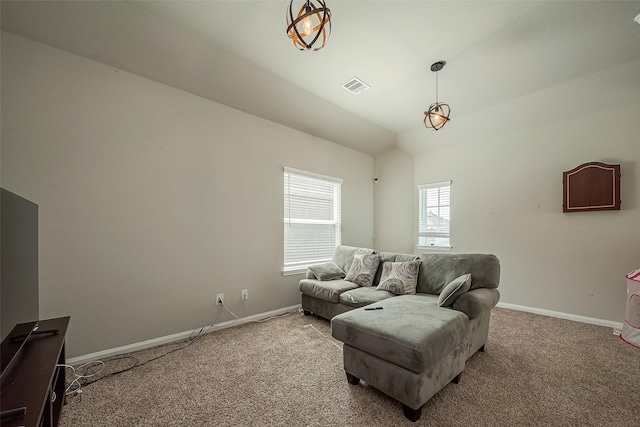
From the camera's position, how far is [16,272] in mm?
1396

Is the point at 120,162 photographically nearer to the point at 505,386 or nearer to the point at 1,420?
the point at 1,420

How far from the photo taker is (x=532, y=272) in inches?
144

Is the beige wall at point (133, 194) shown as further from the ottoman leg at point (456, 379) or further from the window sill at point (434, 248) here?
the window sill at point (434, 248)

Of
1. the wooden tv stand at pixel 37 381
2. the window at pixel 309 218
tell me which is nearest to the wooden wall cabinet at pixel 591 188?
the window at pixel 309 218

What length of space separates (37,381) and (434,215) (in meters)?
4.90

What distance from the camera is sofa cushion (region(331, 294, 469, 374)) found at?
1.57 m

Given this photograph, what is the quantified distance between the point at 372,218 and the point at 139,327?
13.5ft

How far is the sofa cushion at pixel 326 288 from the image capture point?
302 cm

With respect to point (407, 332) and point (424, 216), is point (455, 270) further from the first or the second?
point (424, 216)

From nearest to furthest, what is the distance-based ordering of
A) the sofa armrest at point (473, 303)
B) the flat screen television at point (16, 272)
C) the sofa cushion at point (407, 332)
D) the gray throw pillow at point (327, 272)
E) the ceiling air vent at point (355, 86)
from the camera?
the flat screen television at point (16, 272) → the sofa cushion at point (407, 332) → the sofa armrest at point (473, 303) → the ceiling air vent at point (355, 86) → the gray throw pillow at point (327, 272)

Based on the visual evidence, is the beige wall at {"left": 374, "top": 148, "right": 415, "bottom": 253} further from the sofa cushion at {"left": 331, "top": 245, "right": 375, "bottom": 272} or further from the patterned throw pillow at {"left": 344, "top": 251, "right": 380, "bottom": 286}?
the patterned throw pillow at {"left": 344, "top": 251, "right": 380, "bottom": 286}

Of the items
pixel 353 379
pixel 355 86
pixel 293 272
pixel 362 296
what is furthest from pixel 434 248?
pixel 353 379

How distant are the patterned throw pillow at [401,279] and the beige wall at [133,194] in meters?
1.48

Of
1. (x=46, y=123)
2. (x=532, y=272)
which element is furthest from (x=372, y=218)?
(x=46, y=123)
